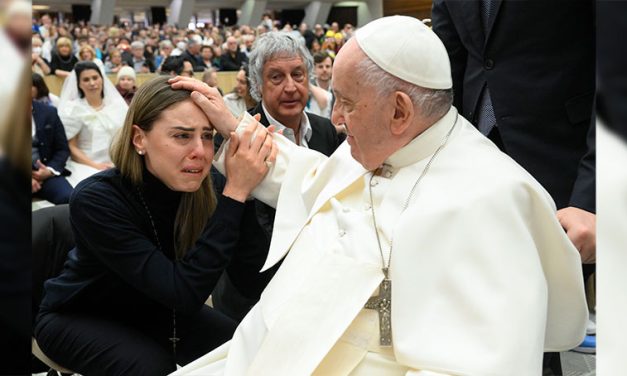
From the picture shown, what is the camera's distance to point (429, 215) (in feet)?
4.53

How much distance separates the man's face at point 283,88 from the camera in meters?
2.87

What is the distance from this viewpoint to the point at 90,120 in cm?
578

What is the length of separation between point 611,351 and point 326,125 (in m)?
2.48

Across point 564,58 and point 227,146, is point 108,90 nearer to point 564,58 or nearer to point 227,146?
point 227,146

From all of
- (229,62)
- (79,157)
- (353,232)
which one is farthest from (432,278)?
(229,62)

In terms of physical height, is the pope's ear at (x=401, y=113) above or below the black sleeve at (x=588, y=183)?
above

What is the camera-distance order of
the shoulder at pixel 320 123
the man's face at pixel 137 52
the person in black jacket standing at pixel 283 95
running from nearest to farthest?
the person in black jacket standing at pixel 283 95 < the shoulder at pixel 320 123 < the man's face at pixel 137 52

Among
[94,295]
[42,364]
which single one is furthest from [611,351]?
[42,364]

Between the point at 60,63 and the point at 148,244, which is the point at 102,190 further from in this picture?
the point at 60,63

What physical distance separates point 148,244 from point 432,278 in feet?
2.77

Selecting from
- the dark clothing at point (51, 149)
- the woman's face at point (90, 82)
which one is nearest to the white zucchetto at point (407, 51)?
the dark clothing at point (51, 149)

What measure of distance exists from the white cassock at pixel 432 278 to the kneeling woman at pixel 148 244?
278mm

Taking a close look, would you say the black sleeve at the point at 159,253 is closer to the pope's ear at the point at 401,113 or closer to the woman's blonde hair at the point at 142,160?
the woman's blonde hair at the point at 142,160

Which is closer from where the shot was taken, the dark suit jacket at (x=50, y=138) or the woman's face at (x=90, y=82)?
the dark suit jacket at (x=50, y=138)
